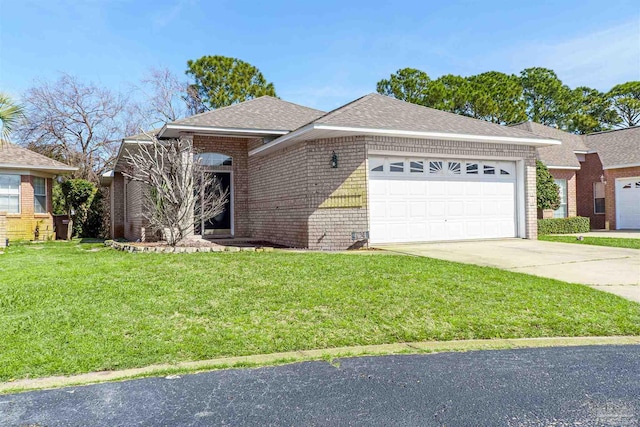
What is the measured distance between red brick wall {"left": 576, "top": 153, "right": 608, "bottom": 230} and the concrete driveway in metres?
11.6

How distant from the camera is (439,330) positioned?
538 centimetres

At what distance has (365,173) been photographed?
12.1 metres

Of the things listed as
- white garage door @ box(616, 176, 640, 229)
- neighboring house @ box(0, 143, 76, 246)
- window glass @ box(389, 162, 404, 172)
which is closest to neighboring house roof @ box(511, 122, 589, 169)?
white garage door @ box(616, 176, 640, 229)

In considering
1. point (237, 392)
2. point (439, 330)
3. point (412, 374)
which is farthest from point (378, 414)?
point (439, 330)

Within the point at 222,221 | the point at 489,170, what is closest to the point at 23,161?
the point at 222,221

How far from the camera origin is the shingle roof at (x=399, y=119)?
473 inches

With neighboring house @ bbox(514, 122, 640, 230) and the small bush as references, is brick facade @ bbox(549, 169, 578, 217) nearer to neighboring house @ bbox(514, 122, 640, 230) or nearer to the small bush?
neighboring house @ bbox(514, 122, 640, 230)

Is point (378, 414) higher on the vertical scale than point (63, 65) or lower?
lower

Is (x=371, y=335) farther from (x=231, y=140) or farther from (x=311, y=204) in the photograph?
(x=231, y=140)

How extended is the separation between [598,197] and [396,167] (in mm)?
15427

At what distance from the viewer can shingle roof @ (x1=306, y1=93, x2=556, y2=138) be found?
12.0 metres

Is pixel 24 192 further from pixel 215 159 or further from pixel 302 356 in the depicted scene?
pixel 302 356

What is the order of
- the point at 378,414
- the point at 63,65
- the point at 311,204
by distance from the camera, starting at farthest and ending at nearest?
the point at 63,65 → the point at 311,204 → the point at 378,414

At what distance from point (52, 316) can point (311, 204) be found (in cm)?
730
